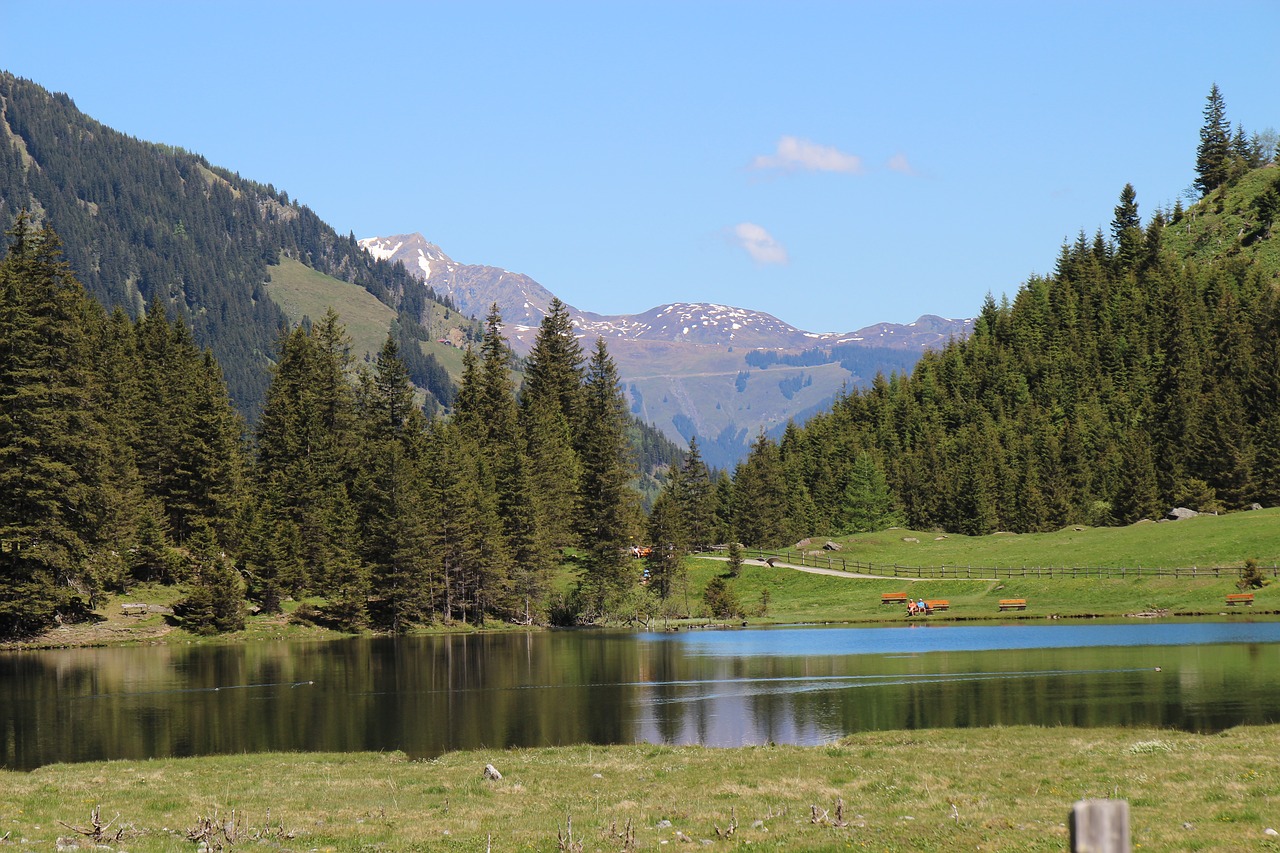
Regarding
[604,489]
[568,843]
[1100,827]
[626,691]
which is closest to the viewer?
[1100,827]

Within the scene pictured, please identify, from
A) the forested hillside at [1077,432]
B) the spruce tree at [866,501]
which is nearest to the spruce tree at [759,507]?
the forested hillside at [1077,432]

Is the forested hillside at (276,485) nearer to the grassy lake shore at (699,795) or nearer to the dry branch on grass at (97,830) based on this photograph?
the grassy lake shore at (699,795)

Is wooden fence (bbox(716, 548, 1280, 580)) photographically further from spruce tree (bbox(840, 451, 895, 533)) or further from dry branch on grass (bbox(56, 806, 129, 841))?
dry branch on grass (bbox(56, 806, 129, 841))

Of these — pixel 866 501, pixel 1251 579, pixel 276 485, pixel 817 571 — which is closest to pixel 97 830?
pixel 1251 579

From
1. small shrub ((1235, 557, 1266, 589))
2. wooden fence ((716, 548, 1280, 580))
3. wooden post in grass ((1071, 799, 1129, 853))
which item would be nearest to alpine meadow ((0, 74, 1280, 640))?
wooden fence ((716, 548, 1280, 580))

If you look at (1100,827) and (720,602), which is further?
(720,602)

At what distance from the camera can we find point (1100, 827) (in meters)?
8.01

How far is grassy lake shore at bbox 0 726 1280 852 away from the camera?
21453mm

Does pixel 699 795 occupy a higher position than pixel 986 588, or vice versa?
pixel 699 795

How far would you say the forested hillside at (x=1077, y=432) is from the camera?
13850 centimetres

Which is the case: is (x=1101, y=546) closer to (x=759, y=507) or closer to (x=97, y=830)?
(x=759, y=507)

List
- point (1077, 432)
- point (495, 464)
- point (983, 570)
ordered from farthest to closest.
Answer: point (1077, 432)
point (495, 464)
point (983, 570)

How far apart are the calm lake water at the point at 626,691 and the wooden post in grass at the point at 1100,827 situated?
33045mm

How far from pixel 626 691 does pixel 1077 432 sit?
384 ft
